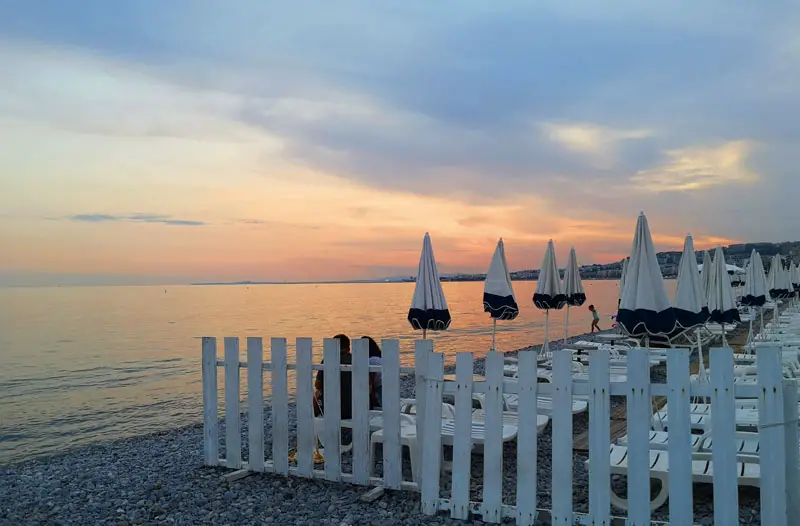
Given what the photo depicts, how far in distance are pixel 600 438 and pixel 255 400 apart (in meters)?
3.20

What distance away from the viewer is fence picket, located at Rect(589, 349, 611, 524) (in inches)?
159

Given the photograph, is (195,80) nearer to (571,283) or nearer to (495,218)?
(571,283)

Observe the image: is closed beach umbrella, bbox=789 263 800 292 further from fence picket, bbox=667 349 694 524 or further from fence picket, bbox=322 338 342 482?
fence picket, bbox=322 338 342 482

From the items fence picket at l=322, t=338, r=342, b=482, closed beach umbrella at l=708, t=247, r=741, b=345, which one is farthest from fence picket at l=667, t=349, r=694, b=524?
closed beach umbrella at l=708, t=247, r=741, b=345

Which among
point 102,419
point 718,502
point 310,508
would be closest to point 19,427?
point 102,419

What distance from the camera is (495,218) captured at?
847 inches

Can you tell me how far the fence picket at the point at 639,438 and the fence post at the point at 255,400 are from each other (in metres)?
3.32

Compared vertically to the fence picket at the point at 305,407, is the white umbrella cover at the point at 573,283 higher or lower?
higher

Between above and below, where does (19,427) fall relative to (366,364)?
below

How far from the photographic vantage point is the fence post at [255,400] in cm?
568

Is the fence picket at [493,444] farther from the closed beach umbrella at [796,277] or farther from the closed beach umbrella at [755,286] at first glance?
the closed beach umbrella at [796,277]

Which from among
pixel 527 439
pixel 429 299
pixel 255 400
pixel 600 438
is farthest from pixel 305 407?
pixel 429 299

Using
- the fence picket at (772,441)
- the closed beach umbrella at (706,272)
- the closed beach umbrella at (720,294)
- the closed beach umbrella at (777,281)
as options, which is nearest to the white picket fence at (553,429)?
the fence picket at (772,441)

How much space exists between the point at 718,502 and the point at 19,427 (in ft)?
47.3
